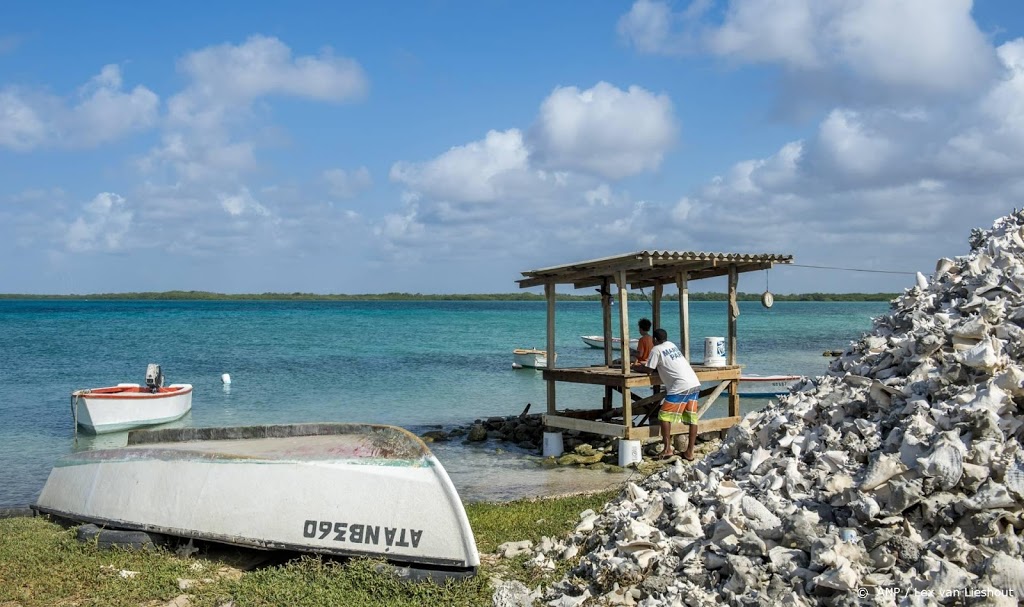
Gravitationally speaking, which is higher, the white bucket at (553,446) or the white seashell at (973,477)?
the white seashell at (973,477)

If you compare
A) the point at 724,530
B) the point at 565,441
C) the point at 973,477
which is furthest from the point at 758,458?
the point at 565,441

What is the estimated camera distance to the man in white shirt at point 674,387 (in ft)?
37.2

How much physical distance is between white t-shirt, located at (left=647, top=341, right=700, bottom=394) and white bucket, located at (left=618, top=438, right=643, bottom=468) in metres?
1.30

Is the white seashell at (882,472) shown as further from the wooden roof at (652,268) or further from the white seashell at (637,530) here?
the wooden roof at (652,268)

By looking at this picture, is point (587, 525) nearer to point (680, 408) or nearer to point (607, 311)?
point (680, 408)

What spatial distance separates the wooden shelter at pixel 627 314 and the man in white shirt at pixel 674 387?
0.52 m

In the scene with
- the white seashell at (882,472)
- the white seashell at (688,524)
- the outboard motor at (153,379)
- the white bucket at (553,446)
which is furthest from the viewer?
the outboard motor at (153,379)

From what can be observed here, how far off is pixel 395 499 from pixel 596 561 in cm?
172

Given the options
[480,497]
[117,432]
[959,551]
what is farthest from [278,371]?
[959,551]

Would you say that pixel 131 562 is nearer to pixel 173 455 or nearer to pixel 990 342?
pixel 173 455

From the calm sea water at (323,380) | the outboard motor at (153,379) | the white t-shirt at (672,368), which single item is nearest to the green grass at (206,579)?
the white t-shirt at (672,368)

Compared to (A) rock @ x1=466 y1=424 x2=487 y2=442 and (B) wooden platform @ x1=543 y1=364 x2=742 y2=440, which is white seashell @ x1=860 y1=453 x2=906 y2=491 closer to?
(B) wooden platform @ x1=543 y1=364 x2=742 y2=440

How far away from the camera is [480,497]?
11.2 m

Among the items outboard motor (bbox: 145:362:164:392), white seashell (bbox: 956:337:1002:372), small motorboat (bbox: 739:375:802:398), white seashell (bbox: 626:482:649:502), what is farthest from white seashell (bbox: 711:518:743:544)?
small motorboat (bbox: 739:375:802:398)
